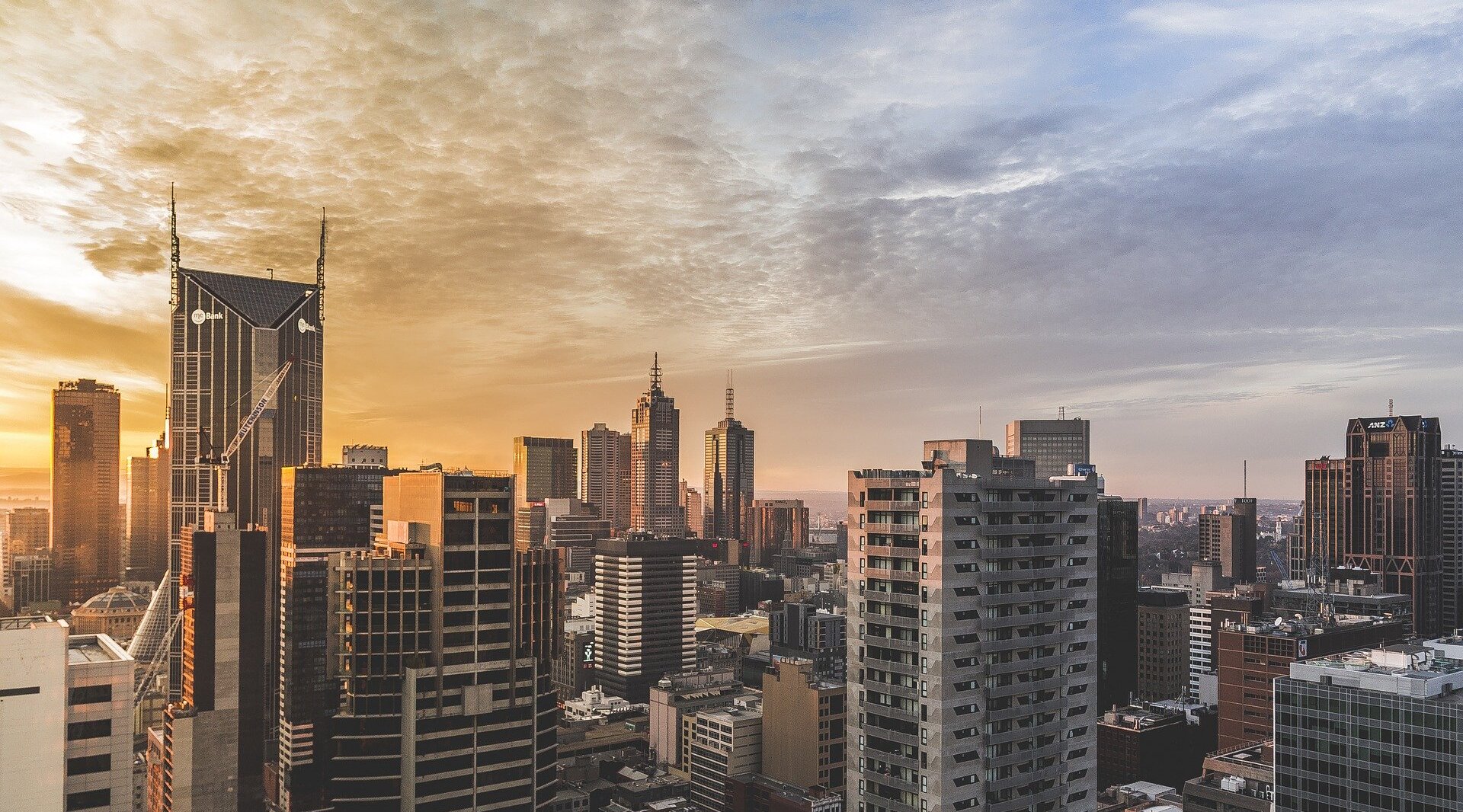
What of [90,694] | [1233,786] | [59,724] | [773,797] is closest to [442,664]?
[90,694]

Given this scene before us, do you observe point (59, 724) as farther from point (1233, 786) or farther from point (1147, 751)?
point (1147, 751)

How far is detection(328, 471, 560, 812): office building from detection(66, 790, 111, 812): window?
87.0ft

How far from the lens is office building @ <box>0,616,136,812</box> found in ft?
221

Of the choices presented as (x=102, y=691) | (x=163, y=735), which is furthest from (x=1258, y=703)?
(x=163, y=735)

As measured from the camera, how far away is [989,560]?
314ft

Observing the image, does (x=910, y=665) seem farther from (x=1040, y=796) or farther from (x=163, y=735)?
(x=163, y=735)

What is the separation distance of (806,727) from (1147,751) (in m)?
67.6

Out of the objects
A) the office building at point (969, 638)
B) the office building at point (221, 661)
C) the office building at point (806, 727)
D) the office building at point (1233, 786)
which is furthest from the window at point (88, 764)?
the office building at point (1233, 786)

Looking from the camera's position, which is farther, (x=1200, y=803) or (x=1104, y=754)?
(x=1104, y=754)

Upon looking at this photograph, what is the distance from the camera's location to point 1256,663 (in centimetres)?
18425

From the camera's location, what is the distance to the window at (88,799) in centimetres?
7175

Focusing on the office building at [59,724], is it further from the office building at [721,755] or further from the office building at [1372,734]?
the office building at [721,755]

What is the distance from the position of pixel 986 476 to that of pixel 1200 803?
74.2 m

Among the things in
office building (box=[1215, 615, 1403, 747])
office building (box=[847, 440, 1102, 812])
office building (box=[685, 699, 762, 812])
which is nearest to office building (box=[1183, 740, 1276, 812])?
office building (box=[1215, 615, 1403, 747])
